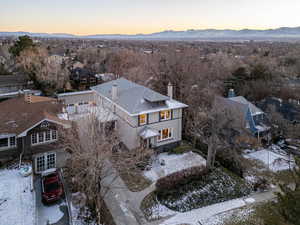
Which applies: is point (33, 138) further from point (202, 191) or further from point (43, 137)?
point (202, 191)

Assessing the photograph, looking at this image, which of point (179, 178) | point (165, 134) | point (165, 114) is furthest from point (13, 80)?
point (179, 178)

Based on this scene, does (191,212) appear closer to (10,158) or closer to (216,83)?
(10,158)

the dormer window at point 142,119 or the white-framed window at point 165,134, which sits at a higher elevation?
the dormer window at point 142,119

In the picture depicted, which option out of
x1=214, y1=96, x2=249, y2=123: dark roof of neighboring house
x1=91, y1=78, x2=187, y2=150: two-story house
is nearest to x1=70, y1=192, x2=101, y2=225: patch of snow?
x1=91, y1=78, x2=187, y2=150: two-story house

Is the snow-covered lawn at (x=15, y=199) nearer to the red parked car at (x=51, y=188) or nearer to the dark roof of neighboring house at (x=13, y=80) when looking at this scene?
the red parked car at (x=51, y=188)

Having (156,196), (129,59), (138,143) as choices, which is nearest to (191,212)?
(156,196)

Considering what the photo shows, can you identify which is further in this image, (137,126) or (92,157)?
(137,126)

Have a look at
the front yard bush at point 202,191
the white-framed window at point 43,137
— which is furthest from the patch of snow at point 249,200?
the white-framed window at point 43,137
